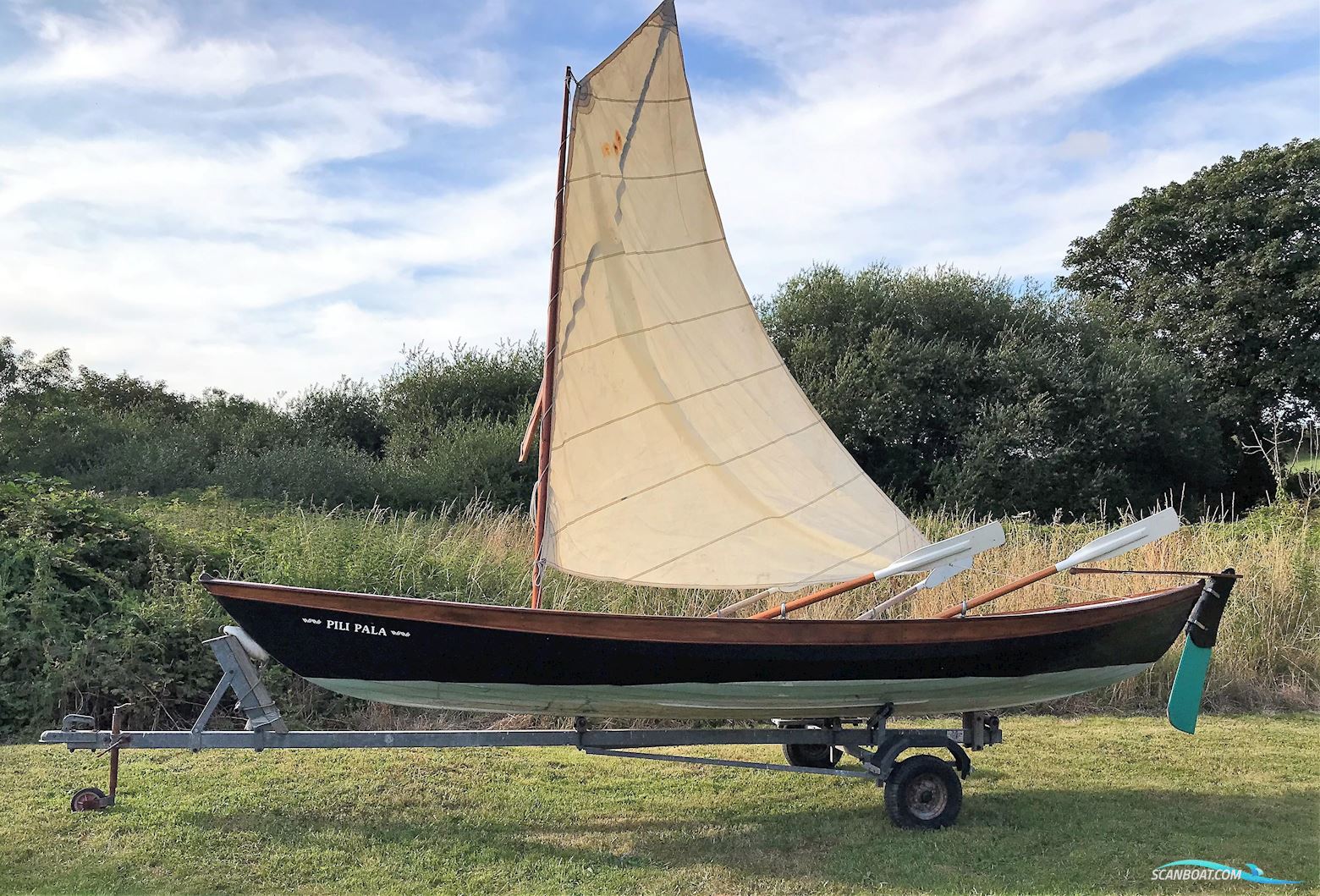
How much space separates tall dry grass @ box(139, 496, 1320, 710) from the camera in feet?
26.3

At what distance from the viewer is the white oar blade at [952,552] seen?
4.60m

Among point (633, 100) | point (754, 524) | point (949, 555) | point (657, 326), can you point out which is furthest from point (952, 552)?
point (633, 100)

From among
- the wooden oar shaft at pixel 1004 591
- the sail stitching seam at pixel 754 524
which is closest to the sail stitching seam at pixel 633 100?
the sail stitching seam at pixel 754 524

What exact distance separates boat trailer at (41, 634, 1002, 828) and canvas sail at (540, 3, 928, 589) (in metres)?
0.79

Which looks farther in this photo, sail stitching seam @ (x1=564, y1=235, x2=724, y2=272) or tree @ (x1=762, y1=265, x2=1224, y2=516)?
tree @ (x1=762, y1=265, x2=1224, y2=516)

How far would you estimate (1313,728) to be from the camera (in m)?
7.09

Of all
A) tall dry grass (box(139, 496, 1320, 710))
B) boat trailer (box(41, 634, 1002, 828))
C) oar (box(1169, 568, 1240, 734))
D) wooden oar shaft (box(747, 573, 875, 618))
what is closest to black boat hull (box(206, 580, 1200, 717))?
boat trailer (box(41, 634, 1002, 828))

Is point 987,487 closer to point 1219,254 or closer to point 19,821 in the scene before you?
point 1219,254

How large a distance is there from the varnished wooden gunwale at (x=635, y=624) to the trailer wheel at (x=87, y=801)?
162cm

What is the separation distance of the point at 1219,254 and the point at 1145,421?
9.39m

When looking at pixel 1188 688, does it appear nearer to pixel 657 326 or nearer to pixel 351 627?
pixel 657 326

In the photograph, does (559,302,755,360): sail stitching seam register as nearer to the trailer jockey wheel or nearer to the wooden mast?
the wooden mast

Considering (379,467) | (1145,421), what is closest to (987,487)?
(1145,421)

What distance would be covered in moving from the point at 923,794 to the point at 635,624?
1.84 m
